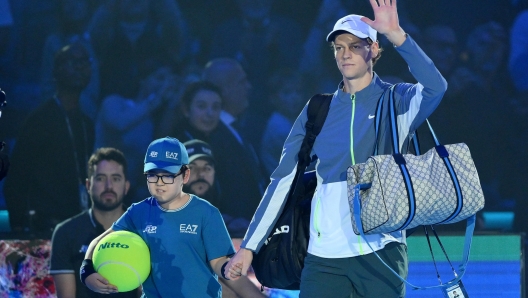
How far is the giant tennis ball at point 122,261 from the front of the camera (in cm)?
386

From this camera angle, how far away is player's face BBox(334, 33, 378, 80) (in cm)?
337

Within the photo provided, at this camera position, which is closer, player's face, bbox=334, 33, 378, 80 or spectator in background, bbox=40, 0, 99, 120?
player's face, bbox=334, 33, 378, 80

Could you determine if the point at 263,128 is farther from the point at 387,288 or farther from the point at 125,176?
the point at 387,288

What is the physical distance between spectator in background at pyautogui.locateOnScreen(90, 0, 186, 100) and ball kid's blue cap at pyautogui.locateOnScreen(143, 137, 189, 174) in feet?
6.08

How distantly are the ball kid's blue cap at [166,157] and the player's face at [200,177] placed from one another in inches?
67.9

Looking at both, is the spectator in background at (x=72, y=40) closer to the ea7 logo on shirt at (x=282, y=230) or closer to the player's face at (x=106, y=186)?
the player's face at (x=106, y=186)

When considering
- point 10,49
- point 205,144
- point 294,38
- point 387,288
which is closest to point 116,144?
point 205,144

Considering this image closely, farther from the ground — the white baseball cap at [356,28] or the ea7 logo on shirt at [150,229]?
the white baseball cap at [356,28]

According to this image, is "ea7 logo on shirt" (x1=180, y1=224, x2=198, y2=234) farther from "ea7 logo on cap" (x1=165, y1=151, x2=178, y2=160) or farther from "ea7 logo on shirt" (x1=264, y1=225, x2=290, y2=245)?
"ea7 logo on shirt" (x1=264, y1=225, x2=290, y2=245)

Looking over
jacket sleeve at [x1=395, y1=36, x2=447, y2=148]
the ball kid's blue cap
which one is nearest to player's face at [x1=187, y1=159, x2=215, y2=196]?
the ball kid's blue cap

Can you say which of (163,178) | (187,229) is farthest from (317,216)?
(163,178)

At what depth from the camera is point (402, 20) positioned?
Answer: 6.07 meters

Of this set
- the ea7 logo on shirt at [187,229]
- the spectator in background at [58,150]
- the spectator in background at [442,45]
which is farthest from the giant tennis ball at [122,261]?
the spectator in background at [442,45]

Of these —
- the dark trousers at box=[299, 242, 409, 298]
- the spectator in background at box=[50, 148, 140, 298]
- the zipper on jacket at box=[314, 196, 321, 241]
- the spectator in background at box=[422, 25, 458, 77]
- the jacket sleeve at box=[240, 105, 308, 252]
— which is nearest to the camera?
the dark trousers at box=[299, 242, 409, 298]
